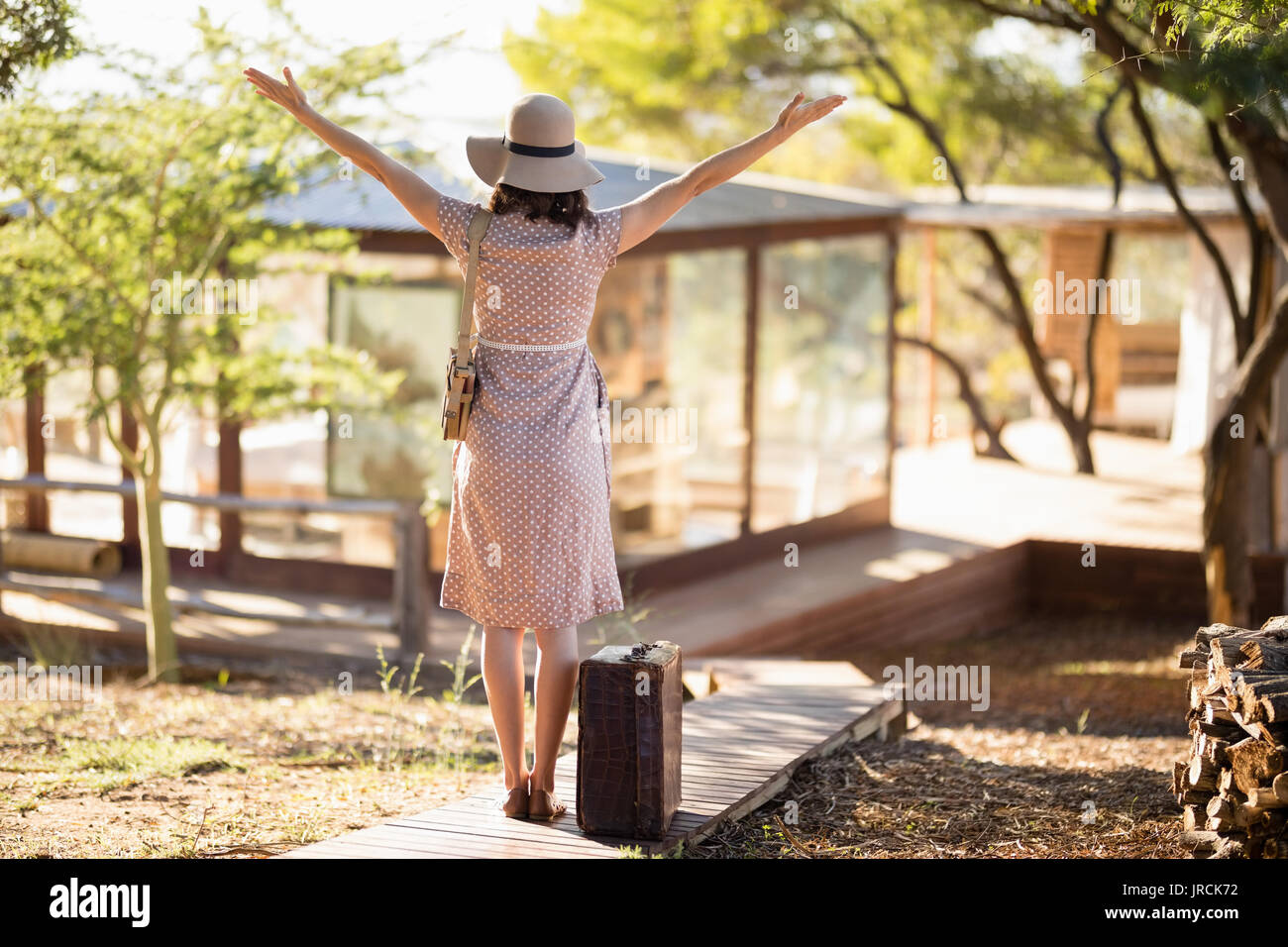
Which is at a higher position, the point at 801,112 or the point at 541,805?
the point at 801,112

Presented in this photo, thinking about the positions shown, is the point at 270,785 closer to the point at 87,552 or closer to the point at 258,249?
the point at 258,249

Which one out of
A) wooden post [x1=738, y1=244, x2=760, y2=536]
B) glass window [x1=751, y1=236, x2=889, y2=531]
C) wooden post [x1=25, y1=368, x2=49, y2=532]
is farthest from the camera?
glass window [x1=751, y1=236, x2=889, y2=531]

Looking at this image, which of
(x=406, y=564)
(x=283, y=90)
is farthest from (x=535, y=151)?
(x=406, y=564)

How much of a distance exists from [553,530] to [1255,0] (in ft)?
7.61

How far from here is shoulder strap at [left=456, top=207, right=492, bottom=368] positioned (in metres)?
3.16

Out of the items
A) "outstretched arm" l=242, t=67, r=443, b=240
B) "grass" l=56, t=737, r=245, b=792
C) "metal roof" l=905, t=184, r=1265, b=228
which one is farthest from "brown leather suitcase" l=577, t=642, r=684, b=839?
"metal roof" l=905, t=184, r=1265, b=228

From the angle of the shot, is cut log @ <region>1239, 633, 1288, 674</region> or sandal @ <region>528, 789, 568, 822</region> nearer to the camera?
cut log @ <region>1239, 633, 1288, 674</region>

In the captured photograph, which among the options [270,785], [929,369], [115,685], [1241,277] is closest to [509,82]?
[929,369]

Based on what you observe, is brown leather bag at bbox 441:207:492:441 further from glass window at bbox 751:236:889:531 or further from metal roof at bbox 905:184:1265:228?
metal roof at bbox 905:184:1265:228

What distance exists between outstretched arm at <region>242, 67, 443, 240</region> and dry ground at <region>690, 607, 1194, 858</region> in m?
1.69

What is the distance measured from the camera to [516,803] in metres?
3.43

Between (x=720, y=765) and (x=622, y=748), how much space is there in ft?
2.51

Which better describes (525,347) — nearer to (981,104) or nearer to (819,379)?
(819,379)

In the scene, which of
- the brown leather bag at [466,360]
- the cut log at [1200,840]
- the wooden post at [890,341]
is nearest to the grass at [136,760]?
the brown leather bag at [466,360]
